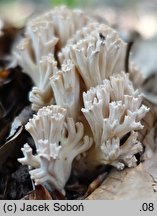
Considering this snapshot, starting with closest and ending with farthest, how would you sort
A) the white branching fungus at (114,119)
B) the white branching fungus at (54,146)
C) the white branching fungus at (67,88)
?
the white branching fungus at (54,146), the white branching fungus at (114,119), the white branching fungus at (67,88)

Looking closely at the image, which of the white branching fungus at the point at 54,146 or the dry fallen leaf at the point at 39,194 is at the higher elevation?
the white branching fungus at the point at 54,146

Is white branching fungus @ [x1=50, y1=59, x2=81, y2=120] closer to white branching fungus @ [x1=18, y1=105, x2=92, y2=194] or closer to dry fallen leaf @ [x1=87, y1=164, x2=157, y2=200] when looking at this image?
white branching fungus @ [x1=18, y1=105, x2=92, y2=194]

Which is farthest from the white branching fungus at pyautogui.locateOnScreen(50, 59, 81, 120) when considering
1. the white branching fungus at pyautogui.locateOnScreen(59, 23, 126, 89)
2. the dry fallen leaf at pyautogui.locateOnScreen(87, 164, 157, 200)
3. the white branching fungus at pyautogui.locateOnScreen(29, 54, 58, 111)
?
the dry fallen leaf at pyautogui.locateOnScreen(87, 164, 157, 200)

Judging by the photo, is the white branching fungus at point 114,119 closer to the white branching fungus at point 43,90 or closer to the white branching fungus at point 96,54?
the white branching fungus at point 96,54

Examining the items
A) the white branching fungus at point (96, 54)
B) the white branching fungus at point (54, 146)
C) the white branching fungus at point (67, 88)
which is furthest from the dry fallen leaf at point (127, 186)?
the white branching fungus at point (96, 54)

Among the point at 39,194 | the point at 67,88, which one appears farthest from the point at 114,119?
the point at 39,194

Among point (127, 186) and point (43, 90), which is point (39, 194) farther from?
point (43, 90)

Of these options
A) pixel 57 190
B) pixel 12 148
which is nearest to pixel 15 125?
pixel 12 148
